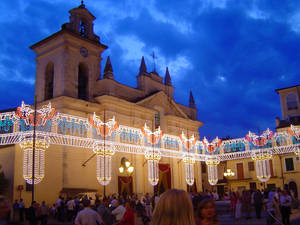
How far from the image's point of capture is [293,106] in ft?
148

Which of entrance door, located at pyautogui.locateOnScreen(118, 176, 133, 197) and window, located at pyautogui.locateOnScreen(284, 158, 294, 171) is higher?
window, located at pyautogui.locateOnScreen(284, 158, 294, 171)

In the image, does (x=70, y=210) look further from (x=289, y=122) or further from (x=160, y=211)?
(x=289, y=122)

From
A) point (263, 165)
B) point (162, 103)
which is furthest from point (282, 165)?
point (162, 103)

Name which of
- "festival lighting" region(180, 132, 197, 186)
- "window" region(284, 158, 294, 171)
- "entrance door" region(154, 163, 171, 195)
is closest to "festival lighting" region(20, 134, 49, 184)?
"festival lighting" region(180, 132, 197, 186)

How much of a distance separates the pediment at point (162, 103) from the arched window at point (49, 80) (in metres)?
8.10

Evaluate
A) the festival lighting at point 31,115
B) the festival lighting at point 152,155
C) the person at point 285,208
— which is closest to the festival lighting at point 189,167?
the festival lighting at point 152,155

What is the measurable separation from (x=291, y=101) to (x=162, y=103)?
17475 mm

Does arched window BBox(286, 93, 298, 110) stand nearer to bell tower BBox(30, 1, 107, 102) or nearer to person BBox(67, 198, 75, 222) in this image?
bell tower BBox(30, 1, 107, 102)

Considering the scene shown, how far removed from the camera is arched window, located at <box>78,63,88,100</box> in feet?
106

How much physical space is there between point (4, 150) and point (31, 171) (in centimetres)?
449

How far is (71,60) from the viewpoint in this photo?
30984mm

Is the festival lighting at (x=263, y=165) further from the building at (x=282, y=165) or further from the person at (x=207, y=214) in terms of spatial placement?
the person at (x=207, y=214)

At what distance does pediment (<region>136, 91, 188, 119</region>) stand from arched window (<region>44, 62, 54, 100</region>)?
8.10 metres

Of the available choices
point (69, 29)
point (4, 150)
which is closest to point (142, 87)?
point (69, 29)
